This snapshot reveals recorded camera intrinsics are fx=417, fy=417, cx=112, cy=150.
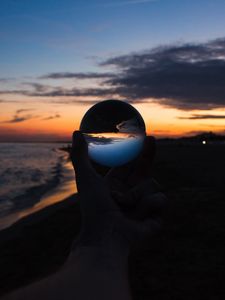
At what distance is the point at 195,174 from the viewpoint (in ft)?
85.0

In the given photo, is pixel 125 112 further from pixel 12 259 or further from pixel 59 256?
pixel 12 259

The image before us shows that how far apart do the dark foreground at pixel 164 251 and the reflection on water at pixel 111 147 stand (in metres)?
1.73

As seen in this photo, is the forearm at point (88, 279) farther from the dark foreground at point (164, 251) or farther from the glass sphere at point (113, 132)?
the dark foreground at point (164, 251)

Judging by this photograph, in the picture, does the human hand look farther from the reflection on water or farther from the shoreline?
the shoreline

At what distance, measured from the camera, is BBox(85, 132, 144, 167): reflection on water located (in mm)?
3666

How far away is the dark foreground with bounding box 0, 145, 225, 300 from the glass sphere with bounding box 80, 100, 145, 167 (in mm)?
1781

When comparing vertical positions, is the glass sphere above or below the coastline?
above

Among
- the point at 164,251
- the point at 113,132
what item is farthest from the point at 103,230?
the point at 164,251

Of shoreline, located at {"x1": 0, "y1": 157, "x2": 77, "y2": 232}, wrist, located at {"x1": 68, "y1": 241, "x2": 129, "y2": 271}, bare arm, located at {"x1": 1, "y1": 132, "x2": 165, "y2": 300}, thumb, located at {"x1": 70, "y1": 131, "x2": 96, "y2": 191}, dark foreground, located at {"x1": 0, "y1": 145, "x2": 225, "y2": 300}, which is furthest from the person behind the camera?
shoreline, located at {"x1": 0, "y1": 157, "x2": 77, "y2": 232}

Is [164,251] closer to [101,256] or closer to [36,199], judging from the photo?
[101,256]

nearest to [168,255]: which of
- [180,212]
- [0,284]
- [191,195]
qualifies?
[0,284]

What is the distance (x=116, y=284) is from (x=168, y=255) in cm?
561

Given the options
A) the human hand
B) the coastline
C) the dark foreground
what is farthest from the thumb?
the coastline

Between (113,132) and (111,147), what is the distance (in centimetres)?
Answer: 16
